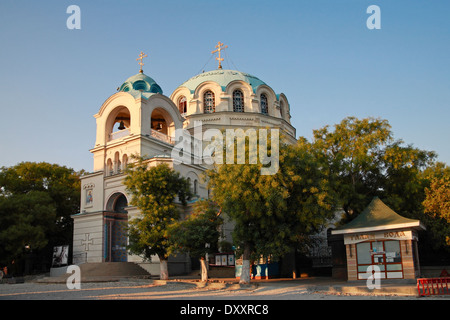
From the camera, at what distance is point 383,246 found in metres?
18.5

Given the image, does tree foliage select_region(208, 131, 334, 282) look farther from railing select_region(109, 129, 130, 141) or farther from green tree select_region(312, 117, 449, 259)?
railing select_region(109, 129, 130, 141)

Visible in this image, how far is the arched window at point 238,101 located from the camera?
3653 cm

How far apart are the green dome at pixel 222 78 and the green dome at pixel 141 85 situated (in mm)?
5361

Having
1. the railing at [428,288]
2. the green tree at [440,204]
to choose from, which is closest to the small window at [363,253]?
the railing at [428,288]

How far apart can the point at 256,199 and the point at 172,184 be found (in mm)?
6731

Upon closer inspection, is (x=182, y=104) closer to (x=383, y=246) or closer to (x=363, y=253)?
(x=363, y=253)

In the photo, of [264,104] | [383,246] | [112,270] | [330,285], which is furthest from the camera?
[264,104]

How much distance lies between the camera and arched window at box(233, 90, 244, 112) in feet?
120

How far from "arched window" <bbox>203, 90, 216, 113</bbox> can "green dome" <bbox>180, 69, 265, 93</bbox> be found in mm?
1168

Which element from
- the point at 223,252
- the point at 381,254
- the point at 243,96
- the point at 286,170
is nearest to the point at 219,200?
the point at 286,170

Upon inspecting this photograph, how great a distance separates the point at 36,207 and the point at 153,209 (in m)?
11.7

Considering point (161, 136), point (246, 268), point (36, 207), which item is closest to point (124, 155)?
point (161, 136)

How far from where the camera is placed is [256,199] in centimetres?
1786
